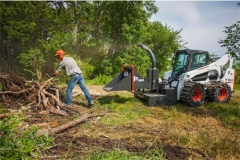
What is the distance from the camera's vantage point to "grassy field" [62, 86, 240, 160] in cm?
364

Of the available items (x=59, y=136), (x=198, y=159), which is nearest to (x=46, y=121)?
(x=59, y=136)

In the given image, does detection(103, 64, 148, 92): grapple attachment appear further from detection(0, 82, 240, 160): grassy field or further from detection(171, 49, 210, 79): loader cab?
detection(171, 49, 210, 79): loader cab

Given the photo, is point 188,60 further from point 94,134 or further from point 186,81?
point 94,134

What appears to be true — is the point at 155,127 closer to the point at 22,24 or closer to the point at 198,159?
the point at 198,159

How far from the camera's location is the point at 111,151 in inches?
140

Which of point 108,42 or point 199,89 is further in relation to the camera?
point 108,42

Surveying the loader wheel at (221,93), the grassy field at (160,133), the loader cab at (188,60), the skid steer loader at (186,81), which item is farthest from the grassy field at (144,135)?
the loader cab at (188,60)

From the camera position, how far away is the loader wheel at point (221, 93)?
8.01m

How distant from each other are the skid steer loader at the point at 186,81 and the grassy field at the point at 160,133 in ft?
1.35

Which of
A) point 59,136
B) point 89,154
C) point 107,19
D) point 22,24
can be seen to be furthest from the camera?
point 107,19

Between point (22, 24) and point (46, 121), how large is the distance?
16105 millimetres

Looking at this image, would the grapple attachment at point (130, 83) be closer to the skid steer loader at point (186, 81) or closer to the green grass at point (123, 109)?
the skid steer loader at point (186, 81)

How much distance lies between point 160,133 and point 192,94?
3.31m

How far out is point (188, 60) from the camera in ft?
24.9
